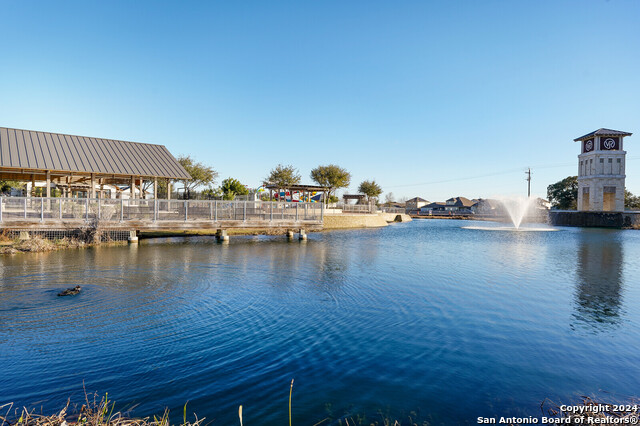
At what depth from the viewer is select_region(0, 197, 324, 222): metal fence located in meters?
19.2

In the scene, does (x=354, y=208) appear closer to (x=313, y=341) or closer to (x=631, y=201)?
(x=313, y=341)

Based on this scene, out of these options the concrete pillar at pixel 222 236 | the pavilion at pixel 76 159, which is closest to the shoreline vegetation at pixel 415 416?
the concrete pillar at pixel 222 236

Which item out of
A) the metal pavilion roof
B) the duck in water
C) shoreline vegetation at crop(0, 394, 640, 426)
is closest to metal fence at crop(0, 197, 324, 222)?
Result: the metal pavilion roof

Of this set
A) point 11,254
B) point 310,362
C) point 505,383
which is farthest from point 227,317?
point 11,254

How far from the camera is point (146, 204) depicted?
73.4 feet

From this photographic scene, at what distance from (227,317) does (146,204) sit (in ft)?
53.9

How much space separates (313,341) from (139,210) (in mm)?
18836

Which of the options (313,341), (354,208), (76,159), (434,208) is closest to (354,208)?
(354,208)

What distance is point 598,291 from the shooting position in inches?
476

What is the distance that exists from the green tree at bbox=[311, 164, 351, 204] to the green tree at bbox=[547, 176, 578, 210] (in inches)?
1968

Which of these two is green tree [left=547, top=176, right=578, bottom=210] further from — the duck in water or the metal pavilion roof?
the duck in water

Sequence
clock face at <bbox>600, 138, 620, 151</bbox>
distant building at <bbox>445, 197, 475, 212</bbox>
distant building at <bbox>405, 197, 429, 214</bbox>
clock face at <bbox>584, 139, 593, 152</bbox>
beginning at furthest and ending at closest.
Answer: distant building at <bbox>405, 197, 429, 214</bbox>
distant building at <bbox>445, 197, 475, 212</bbox>
clock face at <bbox>584, 139, 593, 152</bbox>
clock face at <bbox>600, 138, 620, 151</bbox>

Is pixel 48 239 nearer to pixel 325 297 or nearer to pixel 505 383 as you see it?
pixel 325 297

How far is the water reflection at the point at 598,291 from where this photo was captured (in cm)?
903
